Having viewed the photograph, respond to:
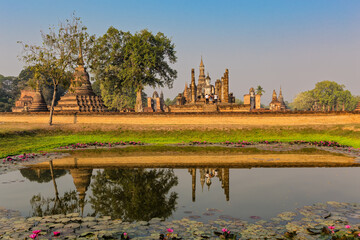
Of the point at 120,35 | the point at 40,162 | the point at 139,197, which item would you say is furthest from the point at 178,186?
Result: the point at 120,35

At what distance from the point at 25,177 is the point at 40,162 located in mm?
2872

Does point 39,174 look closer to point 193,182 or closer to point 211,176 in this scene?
point 193,182

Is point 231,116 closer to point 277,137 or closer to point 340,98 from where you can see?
point 277,137

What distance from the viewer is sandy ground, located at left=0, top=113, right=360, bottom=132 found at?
25406 mm

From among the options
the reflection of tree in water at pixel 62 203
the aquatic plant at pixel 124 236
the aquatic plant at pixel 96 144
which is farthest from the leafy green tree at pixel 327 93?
the aquatic plant at pixel 124 236

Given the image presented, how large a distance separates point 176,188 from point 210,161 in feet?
14.6

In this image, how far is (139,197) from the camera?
26.6 ft

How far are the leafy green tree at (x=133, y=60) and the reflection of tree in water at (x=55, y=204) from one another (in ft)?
98.5

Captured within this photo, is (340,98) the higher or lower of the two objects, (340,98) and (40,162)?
the higher

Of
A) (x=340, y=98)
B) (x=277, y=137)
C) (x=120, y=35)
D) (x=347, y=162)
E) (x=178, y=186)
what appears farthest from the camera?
(x=340, y=98)

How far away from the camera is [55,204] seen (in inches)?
298

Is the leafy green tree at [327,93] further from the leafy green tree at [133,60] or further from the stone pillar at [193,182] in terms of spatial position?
the stone pillar at [193,182]

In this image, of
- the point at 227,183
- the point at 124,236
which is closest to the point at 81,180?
the point at 227,183

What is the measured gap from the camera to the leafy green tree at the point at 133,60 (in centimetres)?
3766
